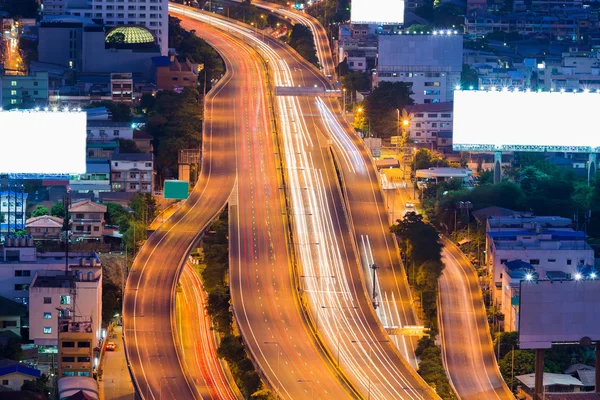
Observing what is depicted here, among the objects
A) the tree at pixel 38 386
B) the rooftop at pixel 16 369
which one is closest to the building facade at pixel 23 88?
the rooftop at pixel 16 369

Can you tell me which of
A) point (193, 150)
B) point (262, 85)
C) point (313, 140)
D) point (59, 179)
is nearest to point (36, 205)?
point (59, 179)

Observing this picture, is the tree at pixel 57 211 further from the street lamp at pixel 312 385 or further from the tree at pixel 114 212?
the street lamp at pixel 312 385

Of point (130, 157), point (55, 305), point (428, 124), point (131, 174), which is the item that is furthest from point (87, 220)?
point (428, 124)

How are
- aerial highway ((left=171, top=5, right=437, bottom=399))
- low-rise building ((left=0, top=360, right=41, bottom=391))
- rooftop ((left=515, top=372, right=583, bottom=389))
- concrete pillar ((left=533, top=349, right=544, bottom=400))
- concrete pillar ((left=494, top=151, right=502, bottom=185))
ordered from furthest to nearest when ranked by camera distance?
concrete pillar ((left=494, top=151, right=502, bottom=185))
aerial highway ((left=171, top=5, right=437, bottom=399))
rooftop ((left=515, top=372, right=583, bottom=389))
low-rise building ((left=0, top=360, right=41, bottom=391))
concrete pillar ((left=533, top=349, right=544, bottom=400))

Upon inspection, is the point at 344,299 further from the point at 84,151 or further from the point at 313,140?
the point at 313,140

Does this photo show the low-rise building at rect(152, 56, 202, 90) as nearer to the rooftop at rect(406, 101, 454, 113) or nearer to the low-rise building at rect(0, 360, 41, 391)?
the rooftop at rect(406, 101, 454, 113)

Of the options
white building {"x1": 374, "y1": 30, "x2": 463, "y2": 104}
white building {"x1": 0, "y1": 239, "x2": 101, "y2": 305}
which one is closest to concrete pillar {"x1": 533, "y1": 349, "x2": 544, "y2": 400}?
white building {"x1": 0, "y1": 239, "x2": 101, "y2": 305}
